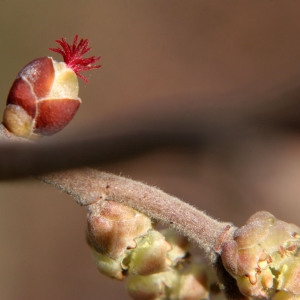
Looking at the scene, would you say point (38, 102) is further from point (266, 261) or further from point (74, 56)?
point (266, 261)

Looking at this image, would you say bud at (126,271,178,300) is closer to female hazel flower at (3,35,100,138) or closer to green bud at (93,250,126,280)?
green bud at (93,250,126,280)

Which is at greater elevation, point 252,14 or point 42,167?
point 252,14

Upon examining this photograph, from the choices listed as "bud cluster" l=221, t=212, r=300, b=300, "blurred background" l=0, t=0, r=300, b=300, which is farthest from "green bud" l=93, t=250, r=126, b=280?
"blurred background" l=0, t=0, r=300, b=300

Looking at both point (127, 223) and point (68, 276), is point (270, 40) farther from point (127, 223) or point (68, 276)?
point (127, 223)

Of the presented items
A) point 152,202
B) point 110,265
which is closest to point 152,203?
point 152,202

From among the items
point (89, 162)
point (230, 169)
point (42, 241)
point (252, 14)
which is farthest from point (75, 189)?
point (252, 14)

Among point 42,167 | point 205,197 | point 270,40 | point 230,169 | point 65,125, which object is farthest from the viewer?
point 270,40
